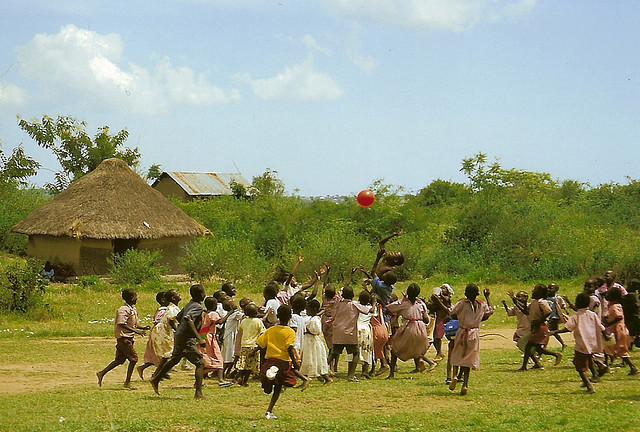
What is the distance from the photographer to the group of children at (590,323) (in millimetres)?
8852

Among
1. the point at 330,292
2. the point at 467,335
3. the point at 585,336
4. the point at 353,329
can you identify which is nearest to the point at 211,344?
the point at 330,292

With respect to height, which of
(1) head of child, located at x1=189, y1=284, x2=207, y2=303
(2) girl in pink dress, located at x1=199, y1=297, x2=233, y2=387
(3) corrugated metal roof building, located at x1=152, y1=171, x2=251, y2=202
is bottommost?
(2) girl in pink dress, located at x1=199, y1=297, x2=233, y2=387

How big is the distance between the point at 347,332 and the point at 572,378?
294cm

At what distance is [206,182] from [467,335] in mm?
40954

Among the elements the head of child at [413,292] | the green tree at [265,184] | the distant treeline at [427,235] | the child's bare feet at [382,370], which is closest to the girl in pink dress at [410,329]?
the head of child at [413,292]

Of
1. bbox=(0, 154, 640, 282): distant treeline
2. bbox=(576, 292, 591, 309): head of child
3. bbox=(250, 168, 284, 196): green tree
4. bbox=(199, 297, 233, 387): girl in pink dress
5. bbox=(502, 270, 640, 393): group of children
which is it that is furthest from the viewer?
bbox=(250, 168, 284, 196): green tree

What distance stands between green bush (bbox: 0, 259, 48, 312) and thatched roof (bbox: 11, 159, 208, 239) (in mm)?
6975

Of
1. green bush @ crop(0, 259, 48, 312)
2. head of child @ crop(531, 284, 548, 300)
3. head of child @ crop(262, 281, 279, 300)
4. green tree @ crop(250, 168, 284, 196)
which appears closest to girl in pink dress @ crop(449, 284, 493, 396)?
head of child @ crop(531, 284, 548, 300)

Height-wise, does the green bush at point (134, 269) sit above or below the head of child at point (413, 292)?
above

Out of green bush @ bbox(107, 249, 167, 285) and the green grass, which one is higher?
green bush @ bbox(107, 249, 167, 285)

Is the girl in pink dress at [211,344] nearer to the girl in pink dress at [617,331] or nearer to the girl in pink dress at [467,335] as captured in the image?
the girl in pink dress at [467,335]

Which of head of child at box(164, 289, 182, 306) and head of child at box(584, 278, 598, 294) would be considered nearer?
head of child at box(164, 289, 182, 306)

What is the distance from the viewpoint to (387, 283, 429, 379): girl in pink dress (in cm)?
980

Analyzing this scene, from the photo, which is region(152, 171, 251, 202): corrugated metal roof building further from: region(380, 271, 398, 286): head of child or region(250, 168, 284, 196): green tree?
region(380, 271, 398, 286): head of child
